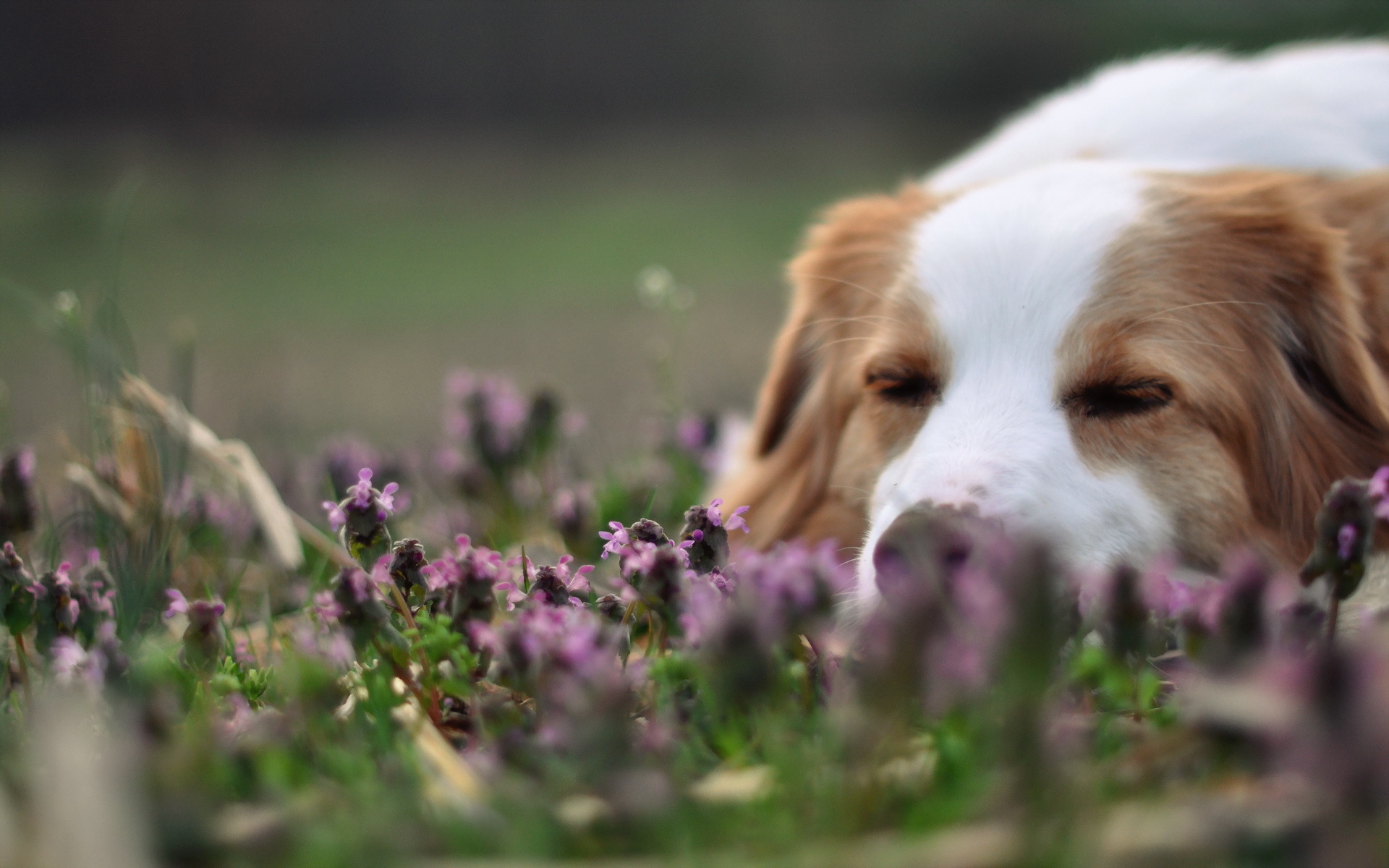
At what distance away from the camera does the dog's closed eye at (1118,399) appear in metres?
2.29

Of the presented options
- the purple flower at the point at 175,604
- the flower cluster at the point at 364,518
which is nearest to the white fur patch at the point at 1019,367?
the flower cluster at the point at 364,518

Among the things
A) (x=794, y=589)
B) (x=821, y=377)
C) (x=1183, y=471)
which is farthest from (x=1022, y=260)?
(x=794, y=589)

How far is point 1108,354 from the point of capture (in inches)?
90.9

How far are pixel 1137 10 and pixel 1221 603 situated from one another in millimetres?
13020

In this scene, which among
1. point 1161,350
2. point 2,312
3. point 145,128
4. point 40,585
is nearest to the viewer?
point 40,585

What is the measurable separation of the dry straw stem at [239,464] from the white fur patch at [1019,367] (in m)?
0.91

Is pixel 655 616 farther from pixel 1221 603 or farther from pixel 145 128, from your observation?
pixel 145 128

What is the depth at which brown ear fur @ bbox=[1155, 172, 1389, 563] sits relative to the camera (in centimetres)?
244

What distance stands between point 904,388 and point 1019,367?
11.6 inches

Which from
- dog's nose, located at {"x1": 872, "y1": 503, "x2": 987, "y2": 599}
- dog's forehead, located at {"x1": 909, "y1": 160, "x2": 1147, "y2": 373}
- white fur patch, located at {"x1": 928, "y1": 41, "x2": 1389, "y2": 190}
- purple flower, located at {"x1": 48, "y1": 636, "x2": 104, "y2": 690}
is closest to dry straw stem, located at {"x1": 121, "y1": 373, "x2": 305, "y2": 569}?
purple flower, located at {"x1": 48, "y1": 636, "x2": 104, "y2": 690}

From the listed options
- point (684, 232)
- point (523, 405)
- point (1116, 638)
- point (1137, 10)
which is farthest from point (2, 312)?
point (1137, 10)

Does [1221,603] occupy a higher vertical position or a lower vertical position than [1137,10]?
lower

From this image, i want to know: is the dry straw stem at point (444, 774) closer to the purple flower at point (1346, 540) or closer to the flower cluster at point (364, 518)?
the flower cluster at point (364, 518)

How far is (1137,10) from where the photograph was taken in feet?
42.4
